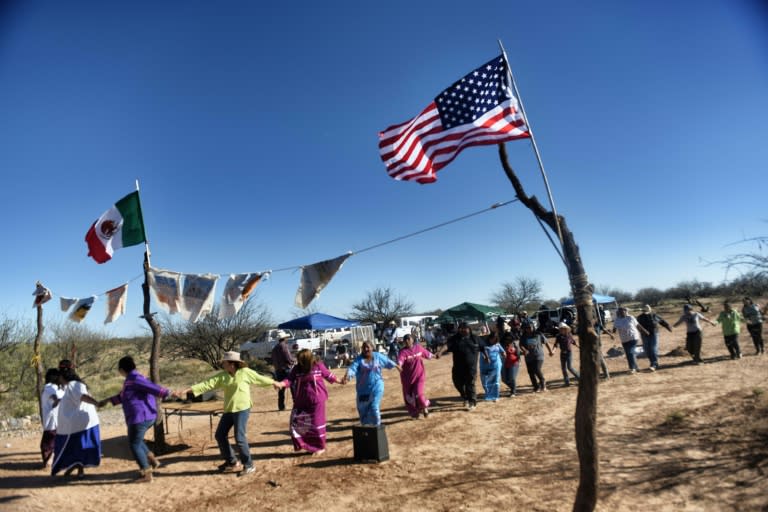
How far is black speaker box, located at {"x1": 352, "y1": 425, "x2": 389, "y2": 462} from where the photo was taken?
6535mm

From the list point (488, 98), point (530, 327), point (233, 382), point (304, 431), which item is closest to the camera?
point (488, 98)

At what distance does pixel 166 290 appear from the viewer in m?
8.83

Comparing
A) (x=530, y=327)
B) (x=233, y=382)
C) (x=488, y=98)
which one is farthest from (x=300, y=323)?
(x=488, y=98)

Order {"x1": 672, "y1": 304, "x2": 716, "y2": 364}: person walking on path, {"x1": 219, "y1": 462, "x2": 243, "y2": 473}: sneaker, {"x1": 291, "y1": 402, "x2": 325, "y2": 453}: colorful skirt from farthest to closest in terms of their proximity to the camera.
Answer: {"x1": 672, "y1": 304, "x2": 716, "y2": 364}: person walking on path
{"x1": 291, "y1": 402, "x2": 325, "y2": 453}: colorful skirt
{"x1": 219, "y1": 462, "x2": 243, "y2": 473}: sneaker

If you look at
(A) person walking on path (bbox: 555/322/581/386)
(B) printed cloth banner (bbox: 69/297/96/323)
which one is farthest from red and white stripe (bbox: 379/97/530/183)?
(B) printed cloth banner (bbox: 69/297/96/323)

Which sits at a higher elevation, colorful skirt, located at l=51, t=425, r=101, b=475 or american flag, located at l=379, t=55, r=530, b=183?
american flag, located at l=379, t=55, r=530, b=183

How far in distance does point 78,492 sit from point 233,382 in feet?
8.38

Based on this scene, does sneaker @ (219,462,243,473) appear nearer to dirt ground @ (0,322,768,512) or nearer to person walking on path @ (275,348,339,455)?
dirt ground @ (0,322,768,512)

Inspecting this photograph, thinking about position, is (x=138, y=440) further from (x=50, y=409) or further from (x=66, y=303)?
(x=66, y=303)

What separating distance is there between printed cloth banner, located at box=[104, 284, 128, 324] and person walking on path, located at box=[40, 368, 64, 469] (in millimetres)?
2654

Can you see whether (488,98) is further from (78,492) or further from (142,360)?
(142,360)

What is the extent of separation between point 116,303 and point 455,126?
867 cm

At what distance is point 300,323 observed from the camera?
1969cm

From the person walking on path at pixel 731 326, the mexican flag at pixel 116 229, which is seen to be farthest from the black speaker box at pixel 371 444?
the person walking on path at pixel 731 326
